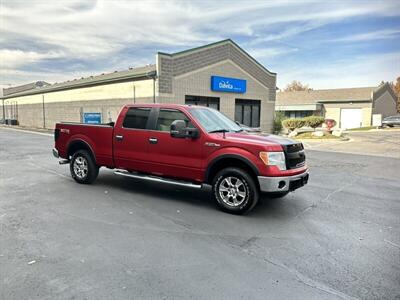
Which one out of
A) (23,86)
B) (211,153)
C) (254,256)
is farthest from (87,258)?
(23,86)

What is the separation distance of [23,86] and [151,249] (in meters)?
60.4

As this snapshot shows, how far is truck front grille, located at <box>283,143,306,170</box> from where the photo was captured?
5625 millimetres

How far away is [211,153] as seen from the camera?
5938 millimetres

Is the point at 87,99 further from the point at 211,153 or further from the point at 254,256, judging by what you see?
the point at 254,256

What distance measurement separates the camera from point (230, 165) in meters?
5.94

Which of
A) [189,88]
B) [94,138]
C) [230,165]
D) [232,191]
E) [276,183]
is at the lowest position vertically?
[232,191]

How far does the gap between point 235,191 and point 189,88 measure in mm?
16708

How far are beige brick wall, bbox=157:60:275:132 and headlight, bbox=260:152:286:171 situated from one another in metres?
15.1

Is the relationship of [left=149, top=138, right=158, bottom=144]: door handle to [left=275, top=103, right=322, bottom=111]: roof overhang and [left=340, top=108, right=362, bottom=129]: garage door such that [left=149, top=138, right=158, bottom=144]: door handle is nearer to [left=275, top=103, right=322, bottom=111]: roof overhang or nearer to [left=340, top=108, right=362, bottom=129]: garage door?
[left=275, top=103, right=322, bottom=111]: roof overhang

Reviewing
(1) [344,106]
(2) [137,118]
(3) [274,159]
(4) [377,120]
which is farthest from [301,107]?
(3) [274,159]

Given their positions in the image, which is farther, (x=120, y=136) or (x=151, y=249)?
(x=120, y=136)

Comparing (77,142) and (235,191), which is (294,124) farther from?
(235,191)

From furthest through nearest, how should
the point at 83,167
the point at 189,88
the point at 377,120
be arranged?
the point at 377,120
the point at 189,88
the point at 83,167

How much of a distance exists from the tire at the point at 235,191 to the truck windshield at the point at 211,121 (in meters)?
0.97
